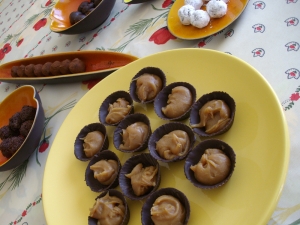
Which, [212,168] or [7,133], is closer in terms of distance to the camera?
[212,168]

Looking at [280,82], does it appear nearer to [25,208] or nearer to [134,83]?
[134,83]

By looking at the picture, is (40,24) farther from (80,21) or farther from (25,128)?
(25,128)

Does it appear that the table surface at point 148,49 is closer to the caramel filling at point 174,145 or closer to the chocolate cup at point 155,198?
the chocolate cup at point 155,198

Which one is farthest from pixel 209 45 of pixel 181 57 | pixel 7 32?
pixel 7 32

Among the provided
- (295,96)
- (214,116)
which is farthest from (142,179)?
(295,96)

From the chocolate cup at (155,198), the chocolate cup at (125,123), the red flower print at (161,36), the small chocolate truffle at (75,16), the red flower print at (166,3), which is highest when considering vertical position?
the small chocolate truffle at (75,16)

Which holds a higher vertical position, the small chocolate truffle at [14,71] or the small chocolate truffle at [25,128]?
the small chocolate truffle at [14,71]

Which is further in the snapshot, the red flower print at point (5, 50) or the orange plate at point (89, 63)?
the red flower print at point (5, 50)

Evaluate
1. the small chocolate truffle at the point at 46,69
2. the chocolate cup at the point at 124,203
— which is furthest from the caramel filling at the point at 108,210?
the small chocolate truffle at the point at 46,69
